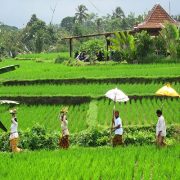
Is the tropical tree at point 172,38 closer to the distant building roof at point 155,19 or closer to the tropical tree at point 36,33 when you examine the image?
the distant building roof at point 155,19

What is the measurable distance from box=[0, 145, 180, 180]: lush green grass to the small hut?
20.2m

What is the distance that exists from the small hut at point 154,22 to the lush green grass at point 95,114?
1396 cm

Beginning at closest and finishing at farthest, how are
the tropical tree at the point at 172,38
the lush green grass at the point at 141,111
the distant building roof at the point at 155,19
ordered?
the lush green grass at the point at 141,111
the tropical tree at the point at 172,38
the distant building roof at the point at 155,19

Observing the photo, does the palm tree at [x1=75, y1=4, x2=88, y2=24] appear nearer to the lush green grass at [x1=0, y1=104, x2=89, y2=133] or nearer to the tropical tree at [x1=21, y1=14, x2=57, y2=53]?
the tropical tree at [x1=21, y1=14, x2=57, y2=53]

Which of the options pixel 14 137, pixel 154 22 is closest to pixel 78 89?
pixel 14 137

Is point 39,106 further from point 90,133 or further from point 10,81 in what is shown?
point 90,133

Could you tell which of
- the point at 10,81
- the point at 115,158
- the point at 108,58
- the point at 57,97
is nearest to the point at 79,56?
the point at 108,58

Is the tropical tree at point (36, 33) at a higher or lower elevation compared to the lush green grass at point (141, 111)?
higher

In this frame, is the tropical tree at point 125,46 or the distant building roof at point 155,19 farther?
the distant building roof at point 155,19

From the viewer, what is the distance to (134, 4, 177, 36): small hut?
93.3 ft

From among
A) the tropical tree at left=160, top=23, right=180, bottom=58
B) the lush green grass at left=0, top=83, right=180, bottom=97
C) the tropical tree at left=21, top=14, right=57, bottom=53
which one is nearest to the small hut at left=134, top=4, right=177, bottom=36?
the tropical tree at left=160, top=23, right=180, bottom=58

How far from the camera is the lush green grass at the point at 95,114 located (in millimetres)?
12484

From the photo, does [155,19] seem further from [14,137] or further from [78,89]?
[14,137]

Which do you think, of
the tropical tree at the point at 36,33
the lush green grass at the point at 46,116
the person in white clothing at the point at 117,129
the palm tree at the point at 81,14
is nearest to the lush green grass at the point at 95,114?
the lush green grass at the point at 46,116
